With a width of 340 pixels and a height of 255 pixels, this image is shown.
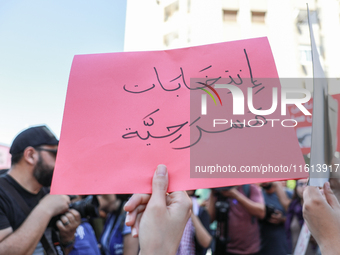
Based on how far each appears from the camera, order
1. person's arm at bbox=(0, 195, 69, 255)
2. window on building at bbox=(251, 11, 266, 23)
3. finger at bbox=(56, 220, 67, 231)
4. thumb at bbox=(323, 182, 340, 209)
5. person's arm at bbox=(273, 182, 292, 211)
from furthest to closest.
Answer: window on building at bbox=(251, 11, 266, 23) < person's arm at bbox=(273, 182, 292, 211) < finger at bbox=(56, 220, 67, 231) < person's arm at bbox=(0, 195, 69, 255) < thumb at bbox=(323, 182, 340, 209)

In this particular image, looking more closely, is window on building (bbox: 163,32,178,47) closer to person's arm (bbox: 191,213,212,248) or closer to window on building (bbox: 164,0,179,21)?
window on building (bbox: 164,0,179,21)

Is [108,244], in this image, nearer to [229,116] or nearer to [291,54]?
[229,116]

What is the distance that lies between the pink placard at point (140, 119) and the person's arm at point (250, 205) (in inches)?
58.4

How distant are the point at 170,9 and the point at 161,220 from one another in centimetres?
1669

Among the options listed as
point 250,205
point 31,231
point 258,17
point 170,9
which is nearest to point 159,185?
point 31,231

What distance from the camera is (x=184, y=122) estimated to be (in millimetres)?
626

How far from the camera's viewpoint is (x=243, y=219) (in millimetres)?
1965

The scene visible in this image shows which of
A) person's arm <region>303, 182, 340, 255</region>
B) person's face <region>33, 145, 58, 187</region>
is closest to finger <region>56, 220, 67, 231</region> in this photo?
person's face <region>33, 145, 58, 187</region>

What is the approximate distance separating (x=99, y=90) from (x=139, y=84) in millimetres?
118

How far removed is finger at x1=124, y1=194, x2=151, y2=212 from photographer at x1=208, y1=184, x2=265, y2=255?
4.85 ft

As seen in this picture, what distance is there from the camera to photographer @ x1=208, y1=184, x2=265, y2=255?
6.27 ft

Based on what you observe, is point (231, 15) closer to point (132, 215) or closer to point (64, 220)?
point (64, 220)

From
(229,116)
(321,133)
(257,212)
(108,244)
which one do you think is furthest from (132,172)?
(257,212)

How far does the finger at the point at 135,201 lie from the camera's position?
600 millimetres
